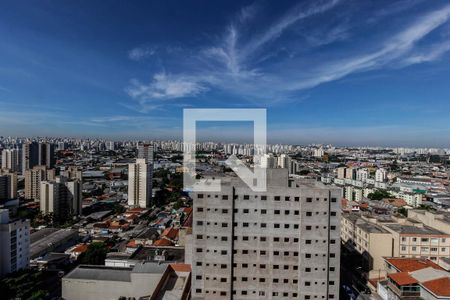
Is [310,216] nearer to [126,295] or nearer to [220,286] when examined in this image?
[220,286]

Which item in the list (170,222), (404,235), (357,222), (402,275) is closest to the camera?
(402,275)

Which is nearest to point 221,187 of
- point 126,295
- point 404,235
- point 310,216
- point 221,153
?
point 310,216

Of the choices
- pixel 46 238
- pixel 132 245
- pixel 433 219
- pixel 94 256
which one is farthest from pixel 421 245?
pixel 46 238

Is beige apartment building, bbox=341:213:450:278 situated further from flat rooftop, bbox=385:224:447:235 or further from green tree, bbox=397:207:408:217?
green tree, bbox=397:207:408:217

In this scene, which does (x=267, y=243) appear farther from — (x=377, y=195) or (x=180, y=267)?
(x=377, y=195)

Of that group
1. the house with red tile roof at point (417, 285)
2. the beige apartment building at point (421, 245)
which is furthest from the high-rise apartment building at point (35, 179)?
the house with red tile roof at point (417, 285)

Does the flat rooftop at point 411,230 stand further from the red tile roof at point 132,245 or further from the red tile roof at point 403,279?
the red tile roof at point 132,245

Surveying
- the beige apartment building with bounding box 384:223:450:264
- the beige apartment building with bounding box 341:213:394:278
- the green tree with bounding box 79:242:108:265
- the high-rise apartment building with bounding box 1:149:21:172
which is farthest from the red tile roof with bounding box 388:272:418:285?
the high-rise apartment building with bounding box 1:149:21:172

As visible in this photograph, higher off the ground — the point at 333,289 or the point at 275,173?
the point at 275,173
